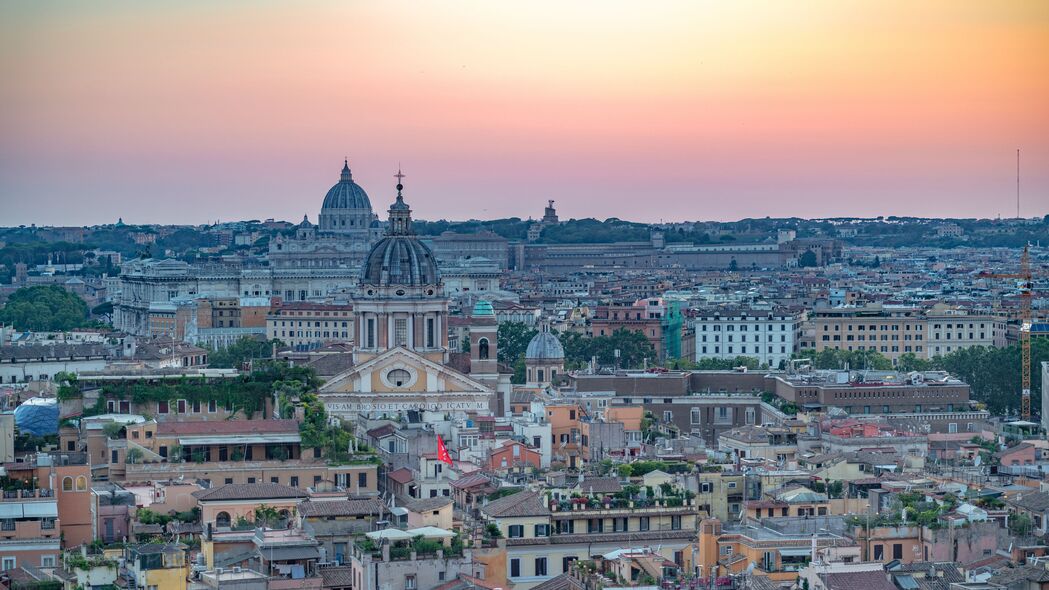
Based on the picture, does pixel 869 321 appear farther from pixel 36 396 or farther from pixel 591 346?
pixel 36 396

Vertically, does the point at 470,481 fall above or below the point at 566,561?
above

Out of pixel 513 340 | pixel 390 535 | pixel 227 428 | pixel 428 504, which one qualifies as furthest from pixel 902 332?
pixel 390 535

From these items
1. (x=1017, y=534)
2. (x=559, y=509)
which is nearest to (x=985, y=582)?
(x=1017, y=534)

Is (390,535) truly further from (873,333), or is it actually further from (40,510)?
(873,333)

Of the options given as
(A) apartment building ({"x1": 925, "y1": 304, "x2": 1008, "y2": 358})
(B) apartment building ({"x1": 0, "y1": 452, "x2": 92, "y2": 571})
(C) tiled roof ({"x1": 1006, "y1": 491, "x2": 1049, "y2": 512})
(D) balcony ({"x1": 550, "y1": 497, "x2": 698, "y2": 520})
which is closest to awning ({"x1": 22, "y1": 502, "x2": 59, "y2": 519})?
(B) apartment building ({"x1": 0, "y1": 452, "x2": 92, "y2": 571})

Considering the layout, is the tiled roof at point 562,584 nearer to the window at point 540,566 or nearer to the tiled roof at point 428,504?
the window at point 540,566

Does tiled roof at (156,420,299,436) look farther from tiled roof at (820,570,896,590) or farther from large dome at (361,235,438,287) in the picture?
tiled roof at (820,570,896,590)
